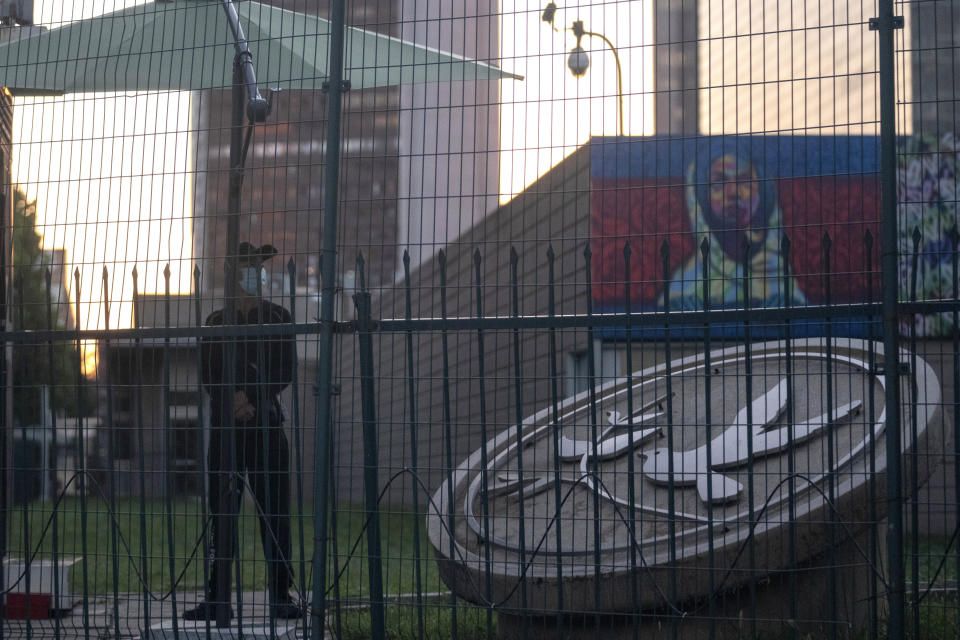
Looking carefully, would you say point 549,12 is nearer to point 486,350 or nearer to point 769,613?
point 769,613

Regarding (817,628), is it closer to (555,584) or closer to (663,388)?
(555,584)

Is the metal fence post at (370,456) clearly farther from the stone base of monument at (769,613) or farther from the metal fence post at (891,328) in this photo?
the metal fence post at (891,328)

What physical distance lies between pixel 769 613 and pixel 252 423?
276 cm

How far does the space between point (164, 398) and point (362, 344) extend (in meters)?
1.06

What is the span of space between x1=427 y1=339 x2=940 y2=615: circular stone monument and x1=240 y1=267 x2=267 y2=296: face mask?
134cm

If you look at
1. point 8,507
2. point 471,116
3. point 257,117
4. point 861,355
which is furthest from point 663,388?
point 8,507

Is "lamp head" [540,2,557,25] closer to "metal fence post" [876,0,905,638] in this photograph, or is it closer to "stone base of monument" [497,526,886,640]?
"metal fence post" [876,0,905,638]

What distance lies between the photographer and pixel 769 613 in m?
5.13

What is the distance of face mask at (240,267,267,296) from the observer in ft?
17.1

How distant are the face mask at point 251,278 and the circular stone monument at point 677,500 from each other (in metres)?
1.34

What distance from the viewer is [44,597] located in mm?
6648

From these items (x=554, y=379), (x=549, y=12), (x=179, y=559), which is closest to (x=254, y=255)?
(x=554, y=379)

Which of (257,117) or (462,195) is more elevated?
(257,117)

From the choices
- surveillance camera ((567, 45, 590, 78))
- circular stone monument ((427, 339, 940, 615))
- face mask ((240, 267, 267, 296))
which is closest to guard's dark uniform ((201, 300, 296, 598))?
face mask ((240, 267, 267, 296))
